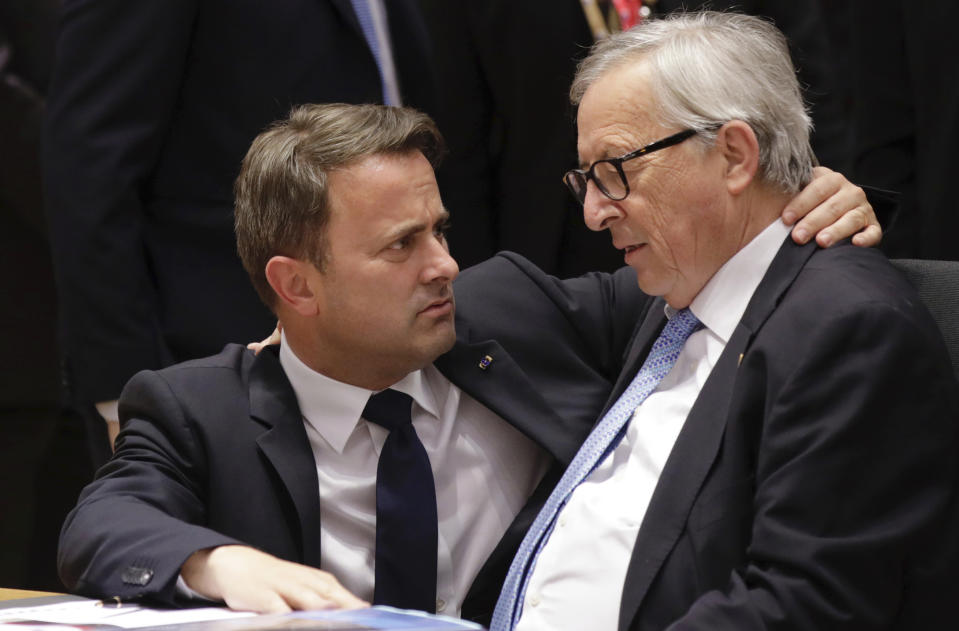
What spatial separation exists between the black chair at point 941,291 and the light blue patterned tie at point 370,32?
1.28m

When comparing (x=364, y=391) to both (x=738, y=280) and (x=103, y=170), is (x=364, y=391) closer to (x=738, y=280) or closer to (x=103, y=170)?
(x=738, y=280)

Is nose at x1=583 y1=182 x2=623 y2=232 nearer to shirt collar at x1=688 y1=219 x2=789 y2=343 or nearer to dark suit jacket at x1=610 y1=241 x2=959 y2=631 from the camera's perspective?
shirt collar at x1=688 y1=219 x2=789 y2=343

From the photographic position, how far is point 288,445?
2.27 m

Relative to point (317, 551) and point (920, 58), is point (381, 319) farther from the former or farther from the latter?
point (920, 58)

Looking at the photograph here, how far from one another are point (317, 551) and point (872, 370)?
35.5 inches

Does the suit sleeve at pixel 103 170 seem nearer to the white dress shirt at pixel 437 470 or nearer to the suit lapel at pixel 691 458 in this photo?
the white dress shirt at pixel 437 470

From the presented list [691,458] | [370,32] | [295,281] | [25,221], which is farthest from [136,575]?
[25,221]

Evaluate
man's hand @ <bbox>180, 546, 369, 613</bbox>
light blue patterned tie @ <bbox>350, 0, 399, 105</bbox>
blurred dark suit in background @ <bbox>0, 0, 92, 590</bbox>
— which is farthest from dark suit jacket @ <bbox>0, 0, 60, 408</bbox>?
man's hand @ <bbox>180, 546, 369, 613</bbox>

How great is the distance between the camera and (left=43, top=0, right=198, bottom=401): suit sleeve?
2.91 meters

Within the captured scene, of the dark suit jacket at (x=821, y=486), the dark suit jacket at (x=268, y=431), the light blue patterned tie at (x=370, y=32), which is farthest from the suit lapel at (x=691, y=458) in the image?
the light blue patterned tie at (x=370, y=32)

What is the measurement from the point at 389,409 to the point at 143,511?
49cm

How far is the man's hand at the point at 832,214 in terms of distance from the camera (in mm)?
2090

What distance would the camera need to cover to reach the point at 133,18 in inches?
113

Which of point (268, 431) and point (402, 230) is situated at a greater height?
point (402, 230)
